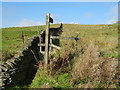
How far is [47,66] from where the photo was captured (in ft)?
37.6

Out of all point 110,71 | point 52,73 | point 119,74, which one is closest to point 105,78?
point 110,71

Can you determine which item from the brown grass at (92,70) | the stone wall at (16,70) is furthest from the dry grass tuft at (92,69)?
the stone wall at (16,70)

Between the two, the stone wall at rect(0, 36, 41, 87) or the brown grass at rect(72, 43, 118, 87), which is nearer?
the stone wall at rect(0, 36, 41, 87)

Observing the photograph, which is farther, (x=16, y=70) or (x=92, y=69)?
(x=16, y=70)

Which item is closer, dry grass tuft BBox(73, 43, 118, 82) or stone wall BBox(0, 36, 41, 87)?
stone wall BBox(0, 36, 41, 87)

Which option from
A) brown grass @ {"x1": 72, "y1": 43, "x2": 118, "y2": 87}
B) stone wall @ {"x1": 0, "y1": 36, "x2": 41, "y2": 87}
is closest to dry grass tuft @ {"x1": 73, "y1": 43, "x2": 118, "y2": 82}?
brown grass @ {"x1": 72, "y1": 43, "x2": 118, "y2": 87}

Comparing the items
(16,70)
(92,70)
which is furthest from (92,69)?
(16,70)

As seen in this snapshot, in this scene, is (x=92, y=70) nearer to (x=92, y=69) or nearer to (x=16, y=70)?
(x=92, y=69)

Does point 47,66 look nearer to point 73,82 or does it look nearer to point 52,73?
point 52,73

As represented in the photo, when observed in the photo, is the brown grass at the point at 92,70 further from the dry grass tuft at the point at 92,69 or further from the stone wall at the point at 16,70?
the stone wall at the point at 16,70

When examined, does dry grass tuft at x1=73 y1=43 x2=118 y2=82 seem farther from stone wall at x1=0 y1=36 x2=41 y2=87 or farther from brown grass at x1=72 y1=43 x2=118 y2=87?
stone wall at x1=0 y1=36 x2=41 y2=87

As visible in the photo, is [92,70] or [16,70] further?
[16,70]

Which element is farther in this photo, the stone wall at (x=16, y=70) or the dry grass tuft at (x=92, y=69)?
the dry grass tuft at (x=92, y=69)

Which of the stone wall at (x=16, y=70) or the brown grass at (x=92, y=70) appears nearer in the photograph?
the stone wall at (x=16, y=70)
